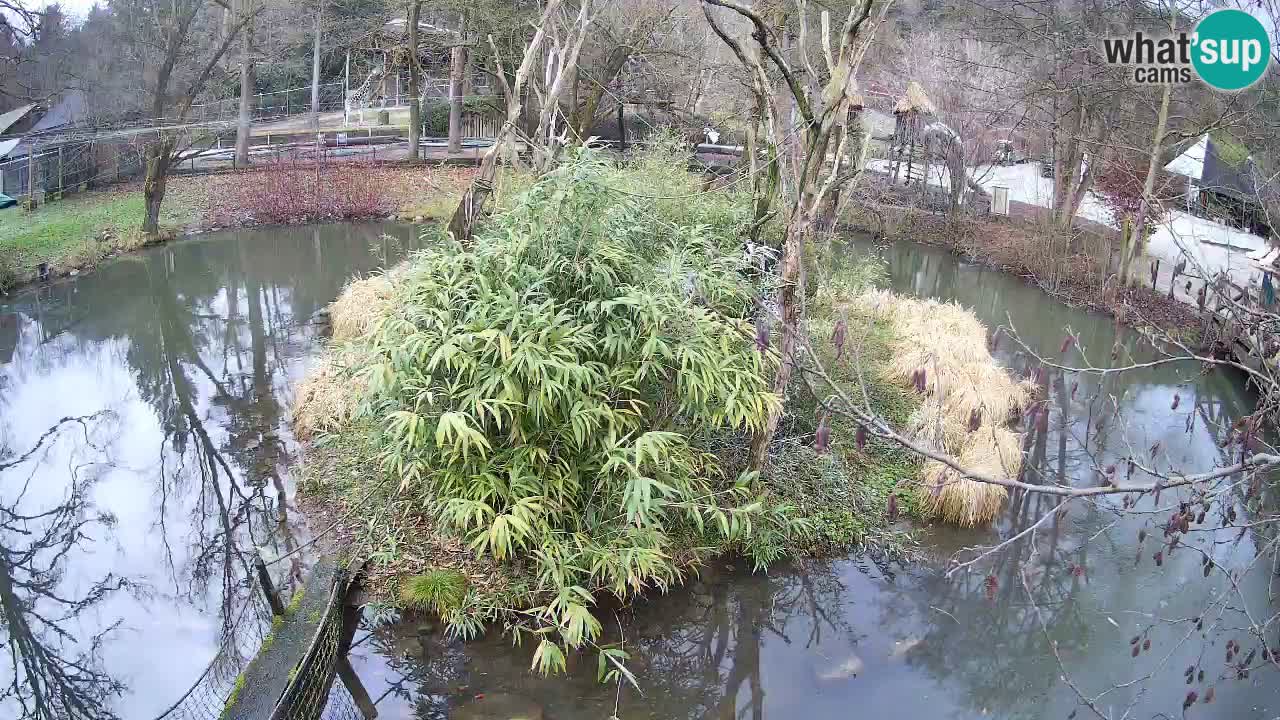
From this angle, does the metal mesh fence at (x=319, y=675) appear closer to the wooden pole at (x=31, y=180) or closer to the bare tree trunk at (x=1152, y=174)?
the bare tree trunk at (x=1152, y=174)

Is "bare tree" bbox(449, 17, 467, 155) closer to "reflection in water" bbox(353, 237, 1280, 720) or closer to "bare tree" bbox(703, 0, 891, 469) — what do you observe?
"bare tree" bbox(703, 0, 891, 469)

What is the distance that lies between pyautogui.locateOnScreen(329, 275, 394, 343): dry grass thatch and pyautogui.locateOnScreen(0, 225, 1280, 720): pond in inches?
26.9

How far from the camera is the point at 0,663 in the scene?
205 inches

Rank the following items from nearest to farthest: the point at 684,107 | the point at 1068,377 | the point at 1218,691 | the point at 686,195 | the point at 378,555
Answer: the point at 1218,691
the point at 378,555
the point at 686,195
the point at 1068,377
the point at 684,107

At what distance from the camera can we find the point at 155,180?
13.5 m

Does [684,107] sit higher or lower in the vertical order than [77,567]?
higher

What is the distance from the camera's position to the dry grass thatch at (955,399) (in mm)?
6523

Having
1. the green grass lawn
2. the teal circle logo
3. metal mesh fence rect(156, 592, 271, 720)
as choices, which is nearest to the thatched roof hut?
the teal circle logo

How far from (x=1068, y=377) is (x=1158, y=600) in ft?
13.8

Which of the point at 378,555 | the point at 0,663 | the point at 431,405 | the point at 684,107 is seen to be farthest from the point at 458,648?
the point at 684,107

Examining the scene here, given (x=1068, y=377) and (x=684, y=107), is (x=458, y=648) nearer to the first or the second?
(x=1068, y=377)

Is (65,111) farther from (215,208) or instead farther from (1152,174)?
(1152,174)

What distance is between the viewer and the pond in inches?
195

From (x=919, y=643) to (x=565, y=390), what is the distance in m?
2.53
